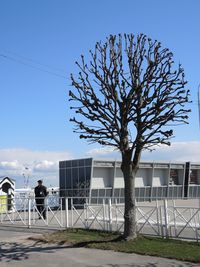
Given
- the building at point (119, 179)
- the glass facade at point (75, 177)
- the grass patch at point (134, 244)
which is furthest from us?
the building at point (119, 179)

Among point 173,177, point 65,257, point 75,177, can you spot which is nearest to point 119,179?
point 75,177

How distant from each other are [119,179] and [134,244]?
19679 millimetres

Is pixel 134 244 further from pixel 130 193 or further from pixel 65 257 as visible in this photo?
pixel 65 257

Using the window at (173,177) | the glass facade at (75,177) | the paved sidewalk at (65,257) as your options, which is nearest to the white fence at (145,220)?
the paved sidewalk at (65,257)

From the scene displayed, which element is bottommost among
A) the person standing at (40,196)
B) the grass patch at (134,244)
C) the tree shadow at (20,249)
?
the tree shadow at (20,249)

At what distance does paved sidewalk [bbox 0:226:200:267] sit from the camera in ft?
33.2

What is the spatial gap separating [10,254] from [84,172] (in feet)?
58.7

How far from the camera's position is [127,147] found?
1273 cm

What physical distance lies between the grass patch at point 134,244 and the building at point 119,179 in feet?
38.5

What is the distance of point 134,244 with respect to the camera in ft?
39.5

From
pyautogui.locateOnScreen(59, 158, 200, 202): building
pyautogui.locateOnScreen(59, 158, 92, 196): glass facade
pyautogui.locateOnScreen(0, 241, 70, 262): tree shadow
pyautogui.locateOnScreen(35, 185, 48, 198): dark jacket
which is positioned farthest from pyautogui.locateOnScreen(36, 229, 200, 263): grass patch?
pyautogui.locateOnScreen(59, 158, 92, 196): glass facade

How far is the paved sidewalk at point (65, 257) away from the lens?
10.1 metres

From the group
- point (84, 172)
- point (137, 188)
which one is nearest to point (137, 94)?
point (84, 172)

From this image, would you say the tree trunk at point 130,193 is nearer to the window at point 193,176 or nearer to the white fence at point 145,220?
the white fence at point 145,220
